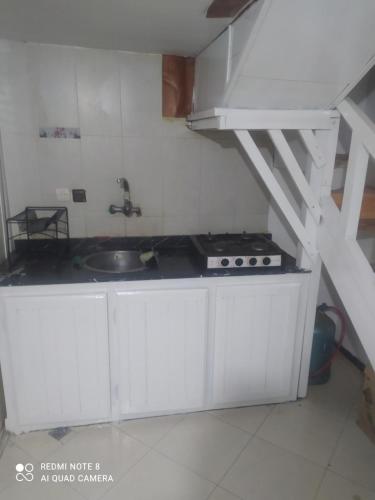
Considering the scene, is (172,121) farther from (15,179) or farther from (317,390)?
(317,390)

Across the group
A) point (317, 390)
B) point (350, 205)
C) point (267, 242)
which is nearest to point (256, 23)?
point (350, 205)

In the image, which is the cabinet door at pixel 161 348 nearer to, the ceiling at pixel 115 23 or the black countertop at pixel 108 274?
the black countertop at pixel 108 274

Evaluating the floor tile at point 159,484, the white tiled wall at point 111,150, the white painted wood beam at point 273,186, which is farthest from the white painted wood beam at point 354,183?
the floor tile at point 159,484

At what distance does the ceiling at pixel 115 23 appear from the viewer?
4.74 ft

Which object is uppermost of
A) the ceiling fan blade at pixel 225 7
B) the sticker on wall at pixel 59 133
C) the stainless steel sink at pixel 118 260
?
the ceiling fan blade at pixel 225 7

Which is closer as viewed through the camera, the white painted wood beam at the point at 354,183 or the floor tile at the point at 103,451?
the white painted wood beam at the point at 354,183

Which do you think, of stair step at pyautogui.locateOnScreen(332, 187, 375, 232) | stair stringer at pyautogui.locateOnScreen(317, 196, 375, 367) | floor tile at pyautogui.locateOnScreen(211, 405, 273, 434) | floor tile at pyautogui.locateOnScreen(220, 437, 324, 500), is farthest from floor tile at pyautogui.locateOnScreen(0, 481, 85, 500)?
stair step at pyautogui.locateOnScreen(332, 187, 375, 232)

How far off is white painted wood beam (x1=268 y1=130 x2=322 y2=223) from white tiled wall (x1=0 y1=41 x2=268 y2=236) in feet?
2.15

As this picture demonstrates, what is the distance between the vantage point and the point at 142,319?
6.09 ft

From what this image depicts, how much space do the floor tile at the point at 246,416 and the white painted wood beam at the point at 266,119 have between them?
5.11ft

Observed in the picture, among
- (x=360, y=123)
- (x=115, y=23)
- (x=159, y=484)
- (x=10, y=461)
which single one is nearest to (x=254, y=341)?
(x=159, y=484)

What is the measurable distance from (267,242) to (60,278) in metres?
1.21

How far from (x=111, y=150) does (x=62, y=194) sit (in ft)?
1.32

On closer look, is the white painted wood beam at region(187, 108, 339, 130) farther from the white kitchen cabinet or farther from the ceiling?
the white kitchen cabinet
